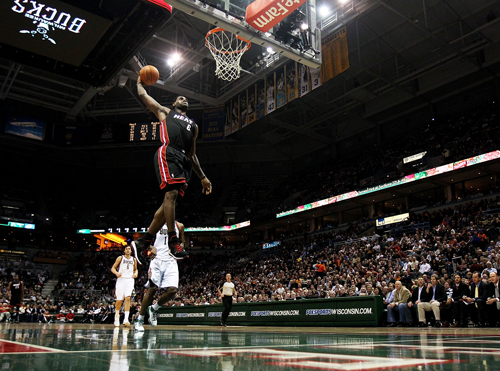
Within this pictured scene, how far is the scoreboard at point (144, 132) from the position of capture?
87.9 ft

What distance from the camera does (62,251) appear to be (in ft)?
121

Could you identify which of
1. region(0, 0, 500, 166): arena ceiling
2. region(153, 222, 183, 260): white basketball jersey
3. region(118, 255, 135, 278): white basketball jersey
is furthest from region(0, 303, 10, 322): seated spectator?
region(153, 222, 183, 260): white basketball jersey

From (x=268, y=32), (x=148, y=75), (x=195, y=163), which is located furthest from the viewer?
(x=268, y=32)

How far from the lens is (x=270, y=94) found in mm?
21641

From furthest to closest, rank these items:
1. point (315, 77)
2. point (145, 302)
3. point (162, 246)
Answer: point (315, 77) < point (162, 246) < point (145, 302)

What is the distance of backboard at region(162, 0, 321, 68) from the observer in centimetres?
1172

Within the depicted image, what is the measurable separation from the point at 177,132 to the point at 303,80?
15734mm

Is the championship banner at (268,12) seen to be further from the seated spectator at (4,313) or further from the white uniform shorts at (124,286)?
the seated spectator at (4,313)

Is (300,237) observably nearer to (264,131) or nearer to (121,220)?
(264,131)

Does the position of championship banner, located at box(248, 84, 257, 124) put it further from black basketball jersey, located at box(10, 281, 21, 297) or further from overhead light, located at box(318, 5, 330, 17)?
black basketball jersey, located at box(10, 281, 21, 297)

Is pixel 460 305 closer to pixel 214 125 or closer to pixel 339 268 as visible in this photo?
pixel 339 268

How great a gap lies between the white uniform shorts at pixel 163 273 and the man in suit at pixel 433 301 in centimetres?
707

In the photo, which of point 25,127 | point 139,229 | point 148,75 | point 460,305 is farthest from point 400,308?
point 139,229

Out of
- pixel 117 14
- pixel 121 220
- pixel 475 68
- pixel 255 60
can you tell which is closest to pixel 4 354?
pixel 117 14
